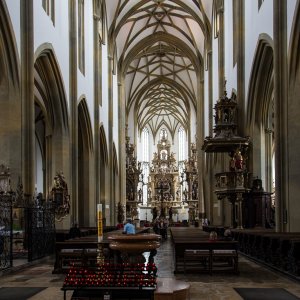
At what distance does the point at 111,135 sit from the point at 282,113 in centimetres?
2152

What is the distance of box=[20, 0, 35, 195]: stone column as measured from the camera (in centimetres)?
1611

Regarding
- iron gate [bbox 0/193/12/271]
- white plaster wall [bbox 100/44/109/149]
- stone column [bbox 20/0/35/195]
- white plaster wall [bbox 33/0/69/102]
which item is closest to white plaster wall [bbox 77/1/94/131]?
white plaster wall [bbox 33/0/69/102]

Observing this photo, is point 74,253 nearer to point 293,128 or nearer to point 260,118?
point 293,128

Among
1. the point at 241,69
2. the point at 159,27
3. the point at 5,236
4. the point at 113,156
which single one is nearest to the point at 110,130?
A: the point at 113,156

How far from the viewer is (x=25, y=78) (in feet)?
53.7

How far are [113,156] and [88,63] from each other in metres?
12.4

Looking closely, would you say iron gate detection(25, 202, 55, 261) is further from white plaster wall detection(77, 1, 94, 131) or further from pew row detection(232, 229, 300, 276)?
white plaster wall detection(77, 1, 94, 131)

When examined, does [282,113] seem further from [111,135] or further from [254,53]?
[111,135]

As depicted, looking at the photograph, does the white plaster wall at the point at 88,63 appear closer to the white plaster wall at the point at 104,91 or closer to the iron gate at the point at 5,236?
the white plaster wall at the point at 104,91

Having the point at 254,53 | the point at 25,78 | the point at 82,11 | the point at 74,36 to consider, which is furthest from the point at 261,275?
the point at 82,11

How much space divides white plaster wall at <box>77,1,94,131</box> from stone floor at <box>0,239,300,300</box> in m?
14.6

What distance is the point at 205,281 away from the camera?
35.9 ft

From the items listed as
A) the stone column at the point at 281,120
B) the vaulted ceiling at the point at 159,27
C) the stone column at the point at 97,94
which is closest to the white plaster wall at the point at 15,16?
the stone column at the point at 281,120

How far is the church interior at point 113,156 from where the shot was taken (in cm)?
1013
